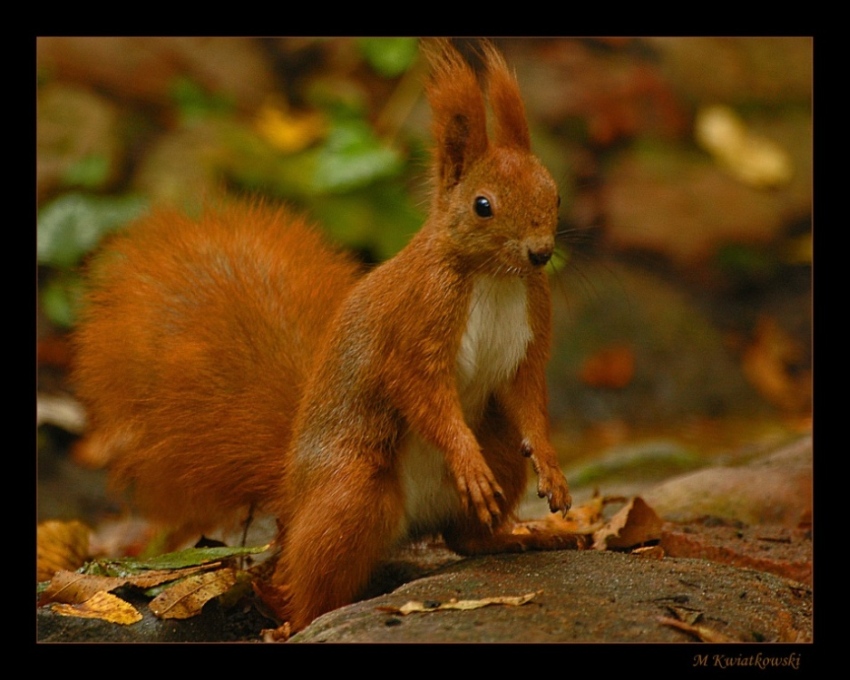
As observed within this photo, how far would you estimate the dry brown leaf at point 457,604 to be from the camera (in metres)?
2.16

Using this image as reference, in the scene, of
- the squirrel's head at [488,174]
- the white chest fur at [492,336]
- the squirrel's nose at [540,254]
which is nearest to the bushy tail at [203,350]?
the white chest fur at [492,336]

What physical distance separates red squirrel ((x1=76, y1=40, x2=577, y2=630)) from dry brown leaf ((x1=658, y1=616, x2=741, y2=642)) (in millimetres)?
340

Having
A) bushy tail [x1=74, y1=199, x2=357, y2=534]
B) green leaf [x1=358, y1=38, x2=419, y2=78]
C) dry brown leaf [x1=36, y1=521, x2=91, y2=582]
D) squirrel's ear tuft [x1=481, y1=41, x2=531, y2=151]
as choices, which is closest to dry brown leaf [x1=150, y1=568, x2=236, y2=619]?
bushy tail [x1=74, y1=199, x2=357, y2=534]

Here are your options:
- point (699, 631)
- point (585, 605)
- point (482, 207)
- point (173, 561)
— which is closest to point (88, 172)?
point (173, 561)

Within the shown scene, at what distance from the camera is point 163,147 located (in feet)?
16.7

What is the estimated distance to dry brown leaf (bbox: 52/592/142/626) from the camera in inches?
94.0

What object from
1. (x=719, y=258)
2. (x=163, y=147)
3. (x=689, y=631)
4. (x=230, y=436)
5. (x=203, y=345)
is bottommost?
(x=689, y=631)

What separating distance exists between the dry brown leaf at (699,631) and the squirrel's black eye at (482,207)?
2.91 ft

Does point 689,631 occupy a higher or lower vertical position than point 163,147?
lower

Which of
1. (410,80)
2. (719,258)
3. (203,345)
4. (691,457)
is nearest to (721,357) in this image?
(719,258)

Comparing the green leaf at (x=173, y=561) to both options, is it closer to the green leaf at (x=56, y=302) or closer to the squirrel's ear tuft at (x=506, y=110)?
the squirrel's ear tuft at (x=506, y=110)

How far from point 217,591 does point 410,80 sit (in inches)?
122

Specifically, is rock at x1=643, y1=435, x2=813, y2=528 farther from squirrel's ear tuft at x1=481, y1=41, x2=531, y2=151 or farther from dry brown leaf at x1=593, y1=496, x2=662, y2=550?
squirrel's ear tuft at x1=481, y1=41, x2=531, y2=151

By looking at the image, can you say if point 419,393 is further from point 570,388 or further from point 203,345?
point 570,388
